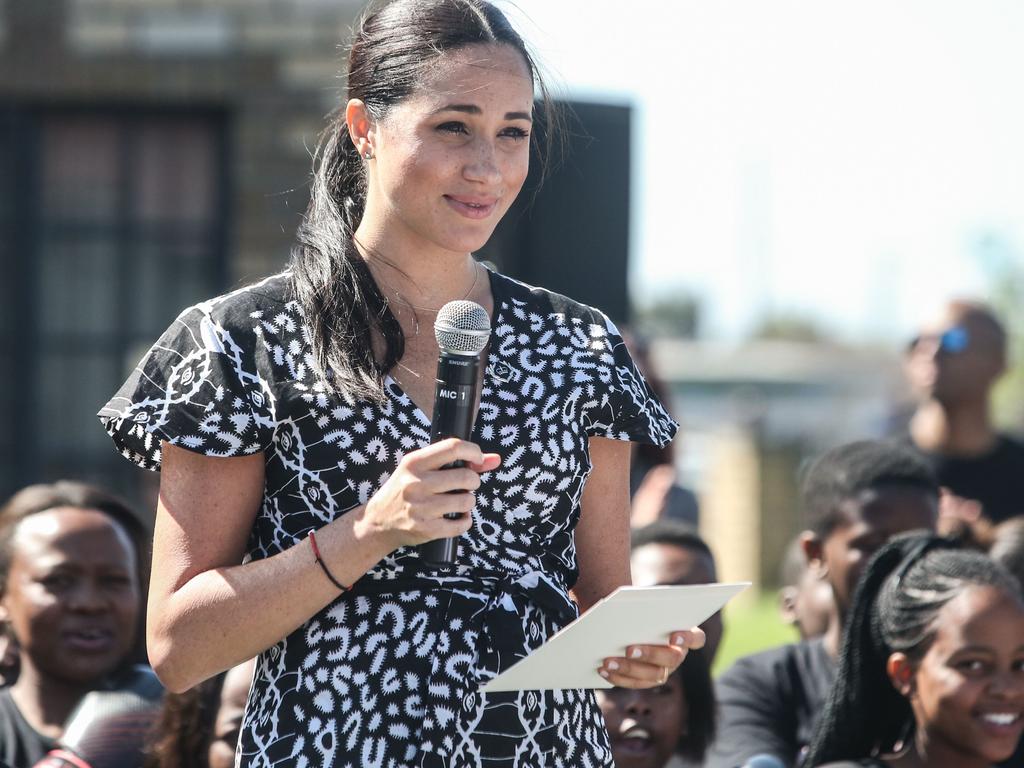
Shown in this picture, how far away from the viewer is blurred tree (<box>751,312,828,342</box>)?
59469mm

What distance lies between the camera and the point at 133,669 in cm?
369

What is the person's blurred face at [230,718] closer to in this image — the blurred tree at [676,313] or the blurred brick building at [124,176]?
the blurred brick building at [124,176]

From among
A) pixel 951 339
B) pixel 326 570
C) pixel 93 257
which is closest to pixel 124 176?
pixel 93 257

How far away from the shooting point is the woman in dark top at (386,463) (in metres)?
2.11

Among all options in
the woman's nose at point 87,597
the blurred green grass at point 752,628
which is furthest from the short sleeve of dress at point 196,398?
the blurred green grass at point 752,628

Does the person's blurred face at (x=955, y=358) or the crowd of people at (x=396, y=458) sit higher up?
the crowd of people at (x=396, y=458)

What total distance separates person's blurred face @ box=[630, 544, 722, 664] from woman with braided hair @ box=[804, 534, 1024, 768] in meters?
0.59

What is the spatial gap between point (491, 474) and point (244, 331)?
399 millimetres

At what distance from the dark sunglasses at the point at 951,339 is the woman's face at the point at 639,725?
260 cm

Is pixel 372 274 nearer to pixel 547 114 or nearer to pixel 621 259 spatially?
pixel 547 114

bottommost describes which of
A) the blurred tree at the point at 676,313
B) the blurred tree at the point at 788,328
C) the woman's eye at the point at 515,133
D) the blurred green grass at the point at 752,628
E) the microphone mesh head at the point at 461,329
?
the blurred tree at the point at 788,328

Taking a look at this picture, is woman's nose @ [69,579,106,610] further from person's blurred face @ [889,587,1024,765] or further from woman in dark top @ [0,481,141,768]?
person's blurred face @ [889,587,1024,765]

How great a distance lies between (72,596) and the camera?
3756 mm

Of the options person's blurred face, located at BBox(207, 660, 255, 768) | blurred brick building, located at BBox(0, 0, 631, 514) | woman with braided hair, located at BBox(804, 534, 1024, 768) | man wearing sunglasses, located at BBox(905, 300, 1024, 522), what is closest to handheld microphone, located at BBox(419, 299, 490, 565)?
person's blurred face, located at BBox(207, 660, 255, 768)
